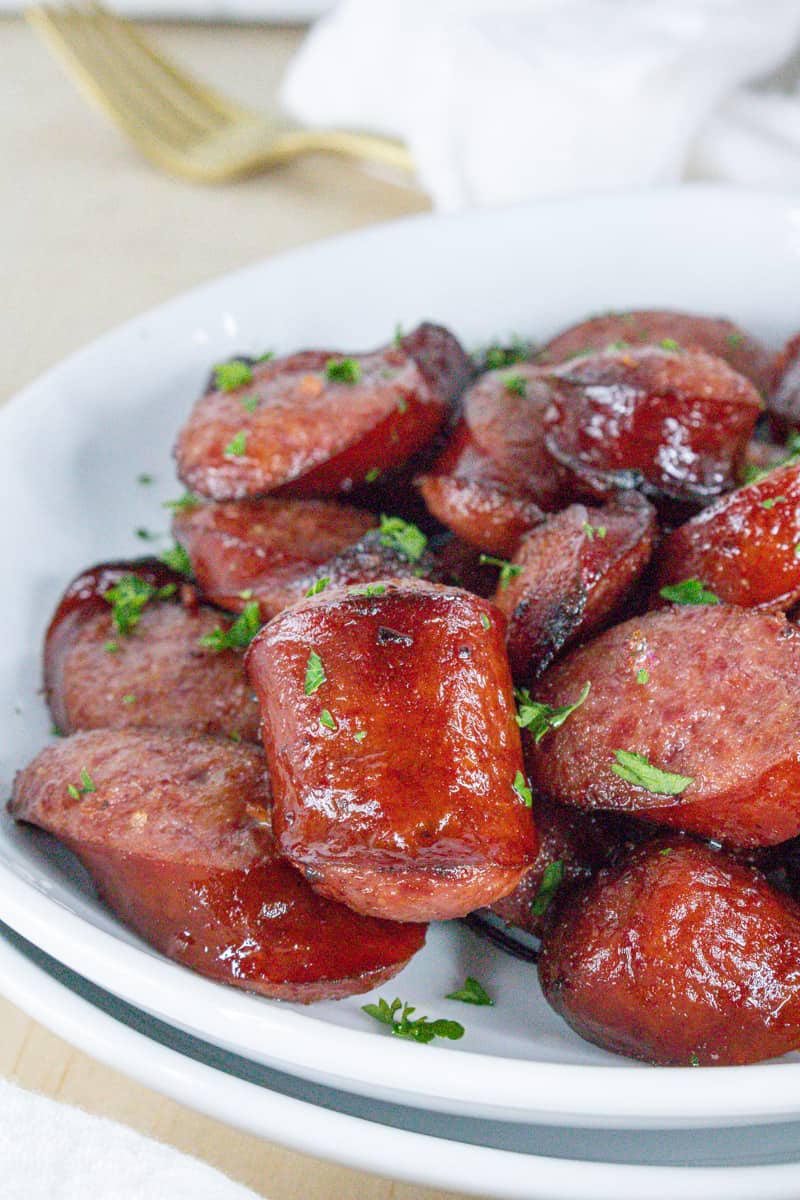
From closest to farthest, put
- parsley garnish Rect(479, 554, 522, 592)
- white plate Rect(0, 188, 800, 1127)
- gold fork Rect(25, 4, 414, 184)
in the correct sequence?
white plate Rect(0, 188, 800, 1127) → parsley garnish Rect(479, 554, 522, 592) → gold fork Rect(25, 4, 414, 184)

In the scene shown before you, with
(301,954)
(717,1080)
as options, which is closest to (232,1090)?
(301,954)

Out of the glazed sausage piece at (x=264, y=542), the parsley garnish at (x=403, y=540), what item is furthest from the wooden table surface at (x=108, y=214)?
the parsley garnish at (x=403, y=540)

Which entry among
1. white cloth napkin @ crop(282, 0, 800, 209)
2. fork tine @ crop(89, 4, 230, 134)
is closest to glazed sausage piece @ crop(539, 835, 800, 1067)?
white cloth napkin @ crop(282, 0, 800, 209)

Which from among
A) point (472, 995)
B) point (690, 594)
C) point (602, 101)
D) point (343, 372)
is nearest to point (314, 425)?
point (343, 372)

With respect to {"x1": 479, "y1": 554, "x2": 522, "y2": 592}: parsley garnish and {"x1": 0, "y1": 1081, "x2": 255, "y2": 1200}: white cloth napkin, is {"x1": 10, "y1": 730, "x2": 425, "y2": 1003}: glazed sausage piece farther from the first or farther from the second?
{"x1": 479, "y1": 554, "x2": 522, "y2": 592}: parsley garnish

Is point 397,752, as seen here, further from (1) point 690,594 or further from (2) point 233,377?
(2) point 233,377

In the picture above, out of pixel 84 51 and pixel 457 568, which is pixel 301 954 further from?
pixel 84 51
